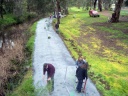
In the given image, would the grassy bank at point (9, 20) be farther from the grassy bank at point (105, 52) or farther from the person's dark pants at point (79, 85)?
the person's dark pants at point (79, 85)

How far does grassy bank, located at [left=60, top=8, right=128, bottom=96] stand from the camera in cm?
1536

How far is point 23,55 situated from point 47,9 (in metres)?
43.5

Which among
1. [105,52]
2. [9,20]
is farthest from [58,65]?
[9,20]

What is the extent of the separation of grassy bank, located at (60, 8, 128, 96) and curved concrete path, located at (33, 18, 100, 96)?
33.3 inches

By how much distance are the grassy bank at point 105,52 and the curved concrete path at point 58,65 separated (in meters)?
0.85

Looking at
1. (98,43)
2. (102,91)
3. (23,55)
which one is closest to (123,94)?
(102,91)

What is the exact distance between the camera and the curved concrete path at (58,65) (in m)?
13.9

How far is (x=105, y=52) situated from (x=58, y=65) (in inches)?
269

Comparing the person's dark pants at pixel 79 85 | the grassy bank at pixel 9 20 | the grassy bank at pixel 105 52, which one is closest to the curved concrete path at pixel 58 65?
the person's dark pants at pixel 79 85

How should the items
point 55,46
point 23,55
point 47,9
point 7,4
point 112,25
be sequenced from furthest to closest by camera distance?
point 47,9 < point 7,4 < point 112,25 < point 55,46 < point 23,55

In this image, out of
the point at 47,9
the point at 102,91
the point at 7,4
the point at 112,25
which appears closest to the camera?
the point at 102,91

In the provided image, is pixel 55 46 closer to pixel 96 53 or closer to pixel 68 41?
pixel 68 41

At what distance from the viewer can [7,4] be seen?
168 ft

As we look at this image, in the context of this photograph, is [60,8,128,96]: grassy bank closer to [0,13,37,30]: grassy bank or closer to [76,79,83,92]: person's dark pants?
[76,79,83,92]: person's dark pants
